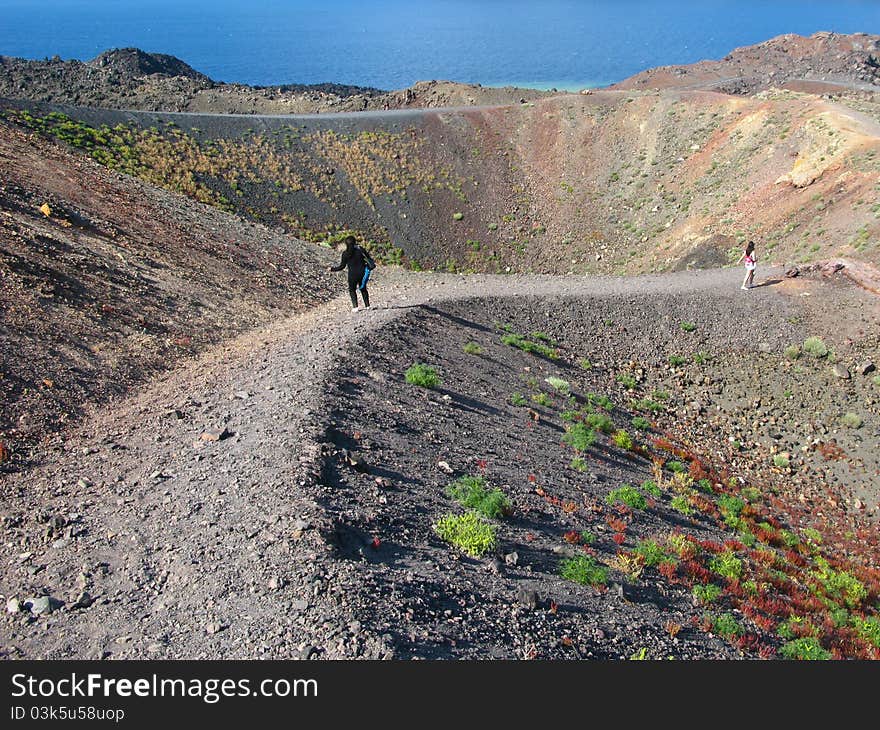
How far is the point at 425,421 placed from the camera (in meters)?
13.1

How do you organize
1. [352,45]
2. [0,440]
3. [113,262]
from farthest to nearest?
[352,45] < [113,262] < [0,440]

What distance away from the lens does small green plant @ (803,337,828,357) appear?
22.3 meters

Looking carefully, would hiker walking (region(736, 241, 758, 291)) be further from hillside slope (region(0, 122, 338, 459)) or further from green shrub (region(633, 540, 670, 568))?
green shrub (region(633, 540, 670, 568))

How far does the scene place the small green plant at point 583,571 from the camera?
9.56 meters

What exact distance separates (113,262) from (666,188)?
3454 centimetres

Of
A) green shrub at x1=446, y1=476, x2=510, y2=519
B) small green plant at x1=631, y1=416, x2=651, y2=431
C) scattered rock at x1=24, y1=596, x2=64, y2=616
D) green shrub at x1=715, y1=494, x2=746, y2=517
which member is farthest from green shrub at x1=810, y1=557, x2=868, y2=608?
scattered rock at x1=24, y1=596, x2=64, y2=616

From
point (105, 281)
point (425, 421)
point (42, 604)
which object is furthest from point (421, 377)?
point (105, 281)

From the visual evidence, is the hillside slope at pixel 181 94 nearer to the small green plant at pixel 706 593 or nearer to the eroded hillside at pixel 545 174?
the eroded hillside at pixel 545 174

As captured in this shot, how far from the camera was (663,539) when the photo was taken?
11930 millimetres

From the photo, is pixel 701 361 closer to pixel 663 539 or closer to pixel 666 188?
pixel 663 539

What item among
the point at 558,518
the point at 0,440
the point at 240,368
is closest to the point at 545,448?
the point at 558,518

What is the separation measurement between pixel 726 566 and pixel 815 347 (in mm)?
14353

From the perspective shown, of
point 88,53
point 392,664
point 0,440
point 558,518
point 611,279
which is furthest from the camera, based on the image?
point 88,53

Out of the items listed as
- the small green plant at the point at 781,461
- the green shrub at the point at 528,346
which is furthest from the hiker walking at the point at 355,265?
the small green plant at the point at 781,461
